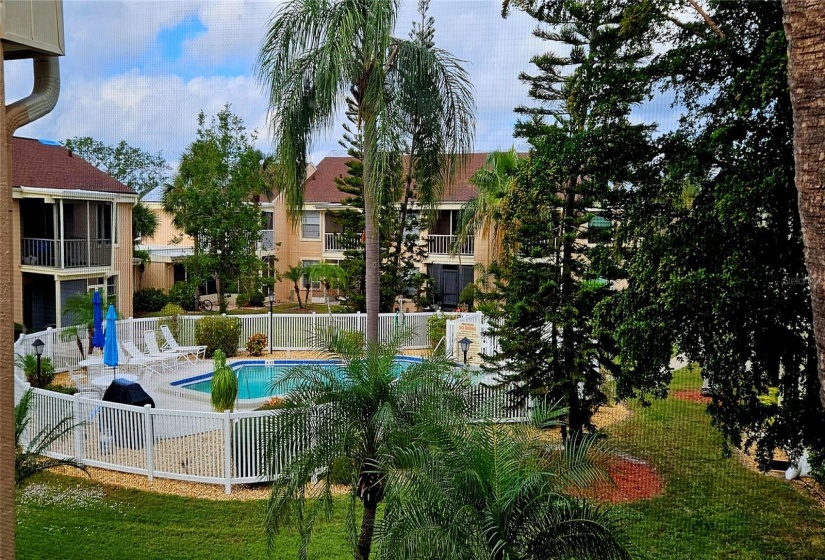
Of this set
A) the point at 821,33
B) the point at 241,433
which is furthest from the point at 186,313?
the point at 821,33

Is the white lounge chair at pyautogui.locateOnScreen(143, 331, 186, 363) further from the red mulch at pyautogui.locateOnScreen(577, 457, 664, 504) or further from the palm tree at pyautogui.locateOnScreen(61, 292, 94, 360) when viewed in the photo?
the red mulch at pyautogui.locateOnScreen(577, 457, 664, 504)

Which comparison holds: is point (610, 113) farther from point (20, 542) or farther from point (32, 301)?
point (32, 301)

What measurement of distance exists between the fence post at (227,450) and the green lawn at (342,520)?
0.71 feet

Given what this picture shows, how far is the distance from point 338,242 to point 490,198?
16.4 ft

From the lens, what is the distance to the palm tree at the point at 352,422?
232 centimetres

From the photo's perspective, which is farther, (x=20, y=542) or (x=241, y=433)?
(x=241, y=433)

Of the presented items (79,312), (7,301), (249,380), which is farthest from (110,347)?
(7,301)

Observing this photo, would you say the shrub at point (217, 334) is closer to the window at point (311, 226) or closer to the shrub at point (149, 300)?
the shrub at point (149, 300)

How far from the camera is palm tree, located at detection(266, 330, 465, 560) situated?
2322 millimetres

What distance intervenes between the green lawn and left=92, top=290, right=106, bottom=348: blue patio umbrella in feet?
6.66

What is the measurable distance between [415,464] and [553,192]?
2201 mm

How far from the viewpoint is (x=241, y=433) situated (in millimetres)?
3693

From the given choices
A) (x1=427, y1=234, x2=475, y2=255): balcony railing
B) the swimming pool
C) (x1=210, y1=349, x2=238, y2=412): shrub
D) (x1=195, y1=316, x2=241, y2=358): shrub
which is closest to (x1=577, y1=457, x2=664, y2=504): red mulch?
the swimming pool

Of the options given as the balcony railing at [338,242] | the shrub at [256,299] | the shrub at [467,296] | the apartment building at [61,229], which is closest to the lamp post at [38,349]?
the apartment building at [61,229]
